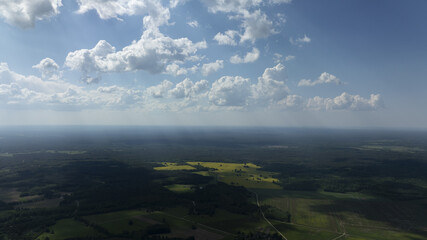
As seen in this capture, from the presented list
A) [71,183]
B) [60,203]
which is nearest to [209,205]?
[60,203]

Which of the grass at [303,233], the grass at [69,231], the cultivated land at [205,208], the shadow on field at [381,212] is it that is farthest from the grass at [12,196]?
the shadow on field at [381,212]

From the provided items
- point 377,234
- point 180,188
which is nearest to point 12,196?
point 180,188

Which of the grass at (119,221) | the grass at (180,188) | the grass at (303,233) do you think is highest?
the grass at (180,188)

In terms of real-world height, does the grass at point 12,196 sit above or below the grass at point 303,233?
above

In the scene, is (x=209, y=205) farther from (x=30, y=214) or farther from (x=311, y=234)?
(x=30, y=214)

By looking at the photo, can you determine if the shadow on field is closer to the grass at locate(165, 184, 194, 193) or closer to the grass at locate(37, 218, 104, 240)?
the grass at locate(165, 184, 194, 193)

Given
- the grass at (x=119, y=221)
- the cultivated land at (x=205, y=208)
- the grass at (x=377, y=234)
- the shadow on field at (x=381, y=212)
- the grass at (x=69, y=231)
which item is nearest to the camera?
the grass at (x=69, y=231)

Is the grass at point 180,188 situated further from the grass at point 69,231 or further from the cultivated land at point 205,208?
the grass at point 69,231

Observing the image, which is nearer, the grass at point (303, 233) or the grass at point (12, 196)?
the grass at point (303, 233)

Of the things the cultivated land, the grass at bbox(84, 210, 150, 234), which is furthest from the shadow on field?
the grass at bbox(84, 210, 150, 234)
